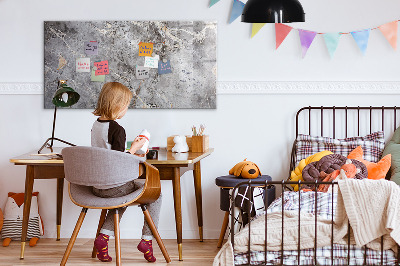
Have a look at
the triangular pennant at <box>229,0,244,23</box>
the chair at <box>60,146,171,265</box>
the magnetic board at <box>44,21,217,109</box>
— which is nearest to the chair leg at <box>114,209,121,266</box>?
the chair at <box>60,146,171,265</box>

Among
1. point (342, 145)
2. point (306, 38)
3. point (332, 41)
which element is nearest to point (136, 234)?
point (342, 145)

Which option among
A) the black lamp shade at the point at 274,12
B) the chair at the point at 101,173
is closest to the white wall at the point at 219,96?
the chair at the point at 101,173

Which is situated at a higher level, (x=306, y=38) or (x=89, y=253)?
(x=306, y=38)

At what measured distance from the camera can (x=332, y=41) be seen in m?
4.30

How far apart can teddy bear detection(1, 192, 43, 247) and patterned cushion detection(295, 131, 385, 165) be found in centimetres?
190

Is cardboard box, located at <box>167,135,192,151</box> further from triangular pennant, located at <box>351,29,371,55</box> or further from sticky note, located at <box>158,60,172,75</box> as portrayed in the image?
triangular pennant, located at <box>351,29,371,55</box>

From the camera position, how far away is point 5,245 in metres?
4.17

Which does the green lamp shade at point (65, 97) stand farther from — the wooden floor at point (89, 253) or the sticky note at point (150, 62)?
the wooden floor at point (89, 253)

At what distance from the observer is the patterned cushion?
4.14 m

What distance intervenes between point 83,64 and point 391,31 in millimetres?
2212

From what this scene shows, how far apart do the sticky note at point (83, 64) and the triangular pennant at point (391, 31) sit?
2116mm

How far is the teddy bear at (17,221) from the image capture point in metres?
4.27

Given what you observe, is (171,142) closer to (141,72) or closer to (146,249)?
(141,72)

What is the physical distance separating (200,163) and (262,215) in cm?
120
